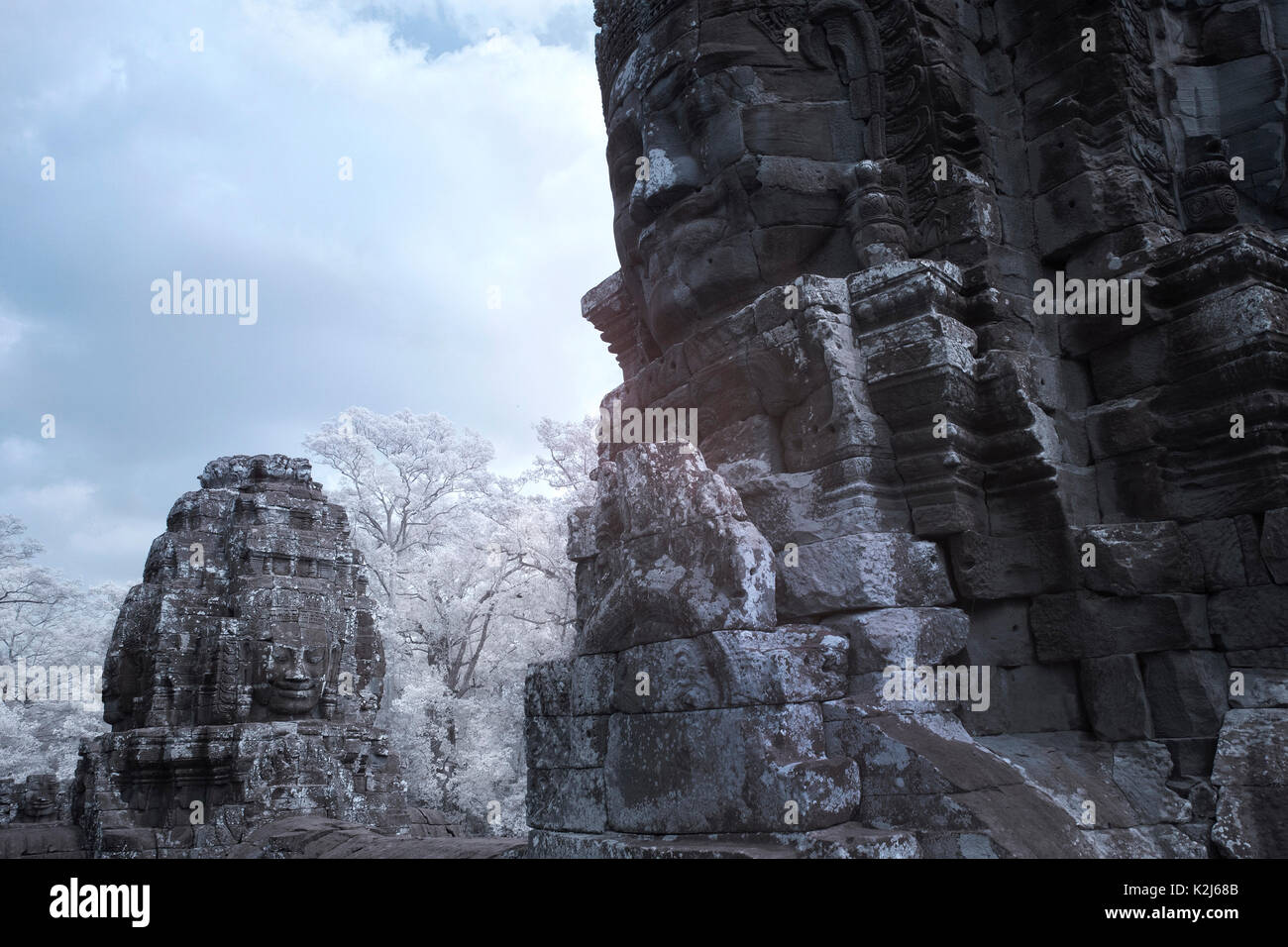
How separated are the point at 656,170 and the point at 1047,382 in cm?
221

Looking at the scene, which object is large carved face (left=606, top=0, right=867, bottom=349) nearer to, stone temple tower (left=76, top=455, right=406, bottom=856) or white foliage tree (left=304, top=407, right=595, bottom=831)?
stone temple tower (left=76, top=455, right=406, bottom=856)

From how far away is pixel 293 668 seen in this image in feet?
26.6

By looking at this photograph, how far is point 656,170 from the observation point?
507 centimetres

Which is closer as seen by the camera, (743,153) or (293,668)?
(743,153)

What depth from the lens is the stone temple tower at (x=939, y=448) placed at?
3.30 metres

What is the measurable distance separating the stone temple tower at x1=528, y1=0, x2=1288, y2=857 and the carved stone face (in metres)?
4.13

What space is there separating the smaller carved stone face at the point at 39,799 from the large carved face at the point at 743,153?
11550 millimetres

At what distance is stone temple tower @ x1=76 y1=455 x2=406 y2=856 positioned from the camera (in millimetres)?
7645

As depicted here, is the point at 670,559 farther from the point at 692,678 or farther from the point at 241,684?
the point at 241,684

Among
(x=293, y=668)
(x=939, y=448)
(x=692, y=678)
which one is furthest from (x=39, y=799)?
(x=939, y=448)

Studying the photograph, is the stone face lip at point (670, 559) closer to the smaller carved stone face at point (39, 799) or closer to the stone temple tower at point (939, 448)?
the stone temple tower at point (939, 448)

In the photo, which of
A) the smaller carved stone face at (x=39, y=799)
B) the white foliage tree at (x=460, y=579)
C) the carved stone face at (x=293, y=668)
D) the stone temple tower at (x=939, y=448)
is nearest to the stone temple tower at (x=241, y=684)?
the carved stone face at (x=293, y=668)

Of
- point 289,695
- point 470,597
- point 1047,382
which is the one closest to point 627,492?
point 1047,382

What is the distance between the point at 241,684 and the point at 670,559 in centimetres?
576
